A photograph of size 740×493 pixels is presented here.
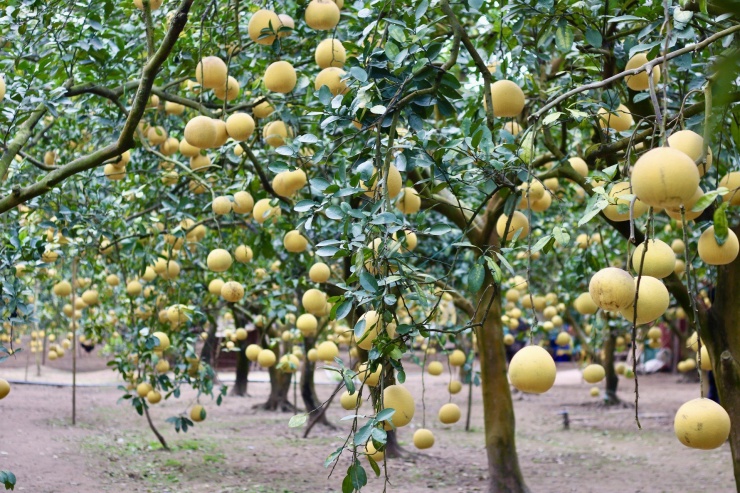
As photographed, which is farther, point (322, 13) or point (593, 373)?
point (593, 373)

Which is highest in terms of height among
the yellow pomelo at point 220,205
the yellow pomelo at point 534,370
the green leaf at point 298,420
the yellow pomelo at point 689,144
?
the yellow pomelo at point 220,205

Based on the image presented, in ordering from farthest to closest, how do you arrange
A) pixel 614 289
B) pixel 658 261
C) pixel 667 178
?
pixel 658 261 → pixel 614 289 → pixel 667 178

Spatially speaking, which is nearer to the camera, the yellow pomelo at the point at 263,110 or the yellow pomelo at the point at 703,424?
the yellow pomelo at the point at 703,424

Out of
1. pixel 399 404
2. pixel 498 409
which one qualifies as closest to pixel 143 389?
pixel 498 409

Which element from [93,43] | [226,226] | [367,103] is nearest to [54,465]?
[226,226]

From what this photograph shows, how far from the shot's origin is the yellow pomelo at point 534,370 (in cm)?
165

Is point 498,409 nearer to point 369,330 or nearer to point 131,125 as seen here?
point 131,125

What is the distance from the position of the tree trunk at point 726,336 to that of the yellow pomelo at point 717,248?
91.3 inches

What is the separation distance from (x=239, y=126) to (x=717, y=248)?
75.3 inches

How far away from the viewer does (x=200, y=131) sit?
2963mm

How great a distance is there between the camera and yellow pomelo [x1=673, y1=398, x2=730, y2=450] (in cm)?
160

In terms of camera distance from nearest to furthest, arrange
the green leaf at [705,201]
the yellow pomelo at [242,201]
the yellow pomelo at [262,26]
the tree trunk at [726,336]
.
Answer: the green leaf at [705,201] → the yellow pomelo at [262,26] → the yellow pomelo at [242,201] → the tree trunk at [726,336]

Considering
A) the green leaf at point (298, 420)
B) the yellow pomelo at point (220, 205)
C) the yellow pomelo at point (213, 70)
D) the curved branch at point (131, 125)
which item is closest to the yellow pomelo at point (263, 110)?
the yellow pomelo at point (220, 205)

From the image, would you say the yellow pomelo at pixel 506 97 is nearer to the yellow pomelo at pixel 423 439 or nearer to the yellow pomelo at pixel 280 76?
the yellow pomelo at pixel 280 76
